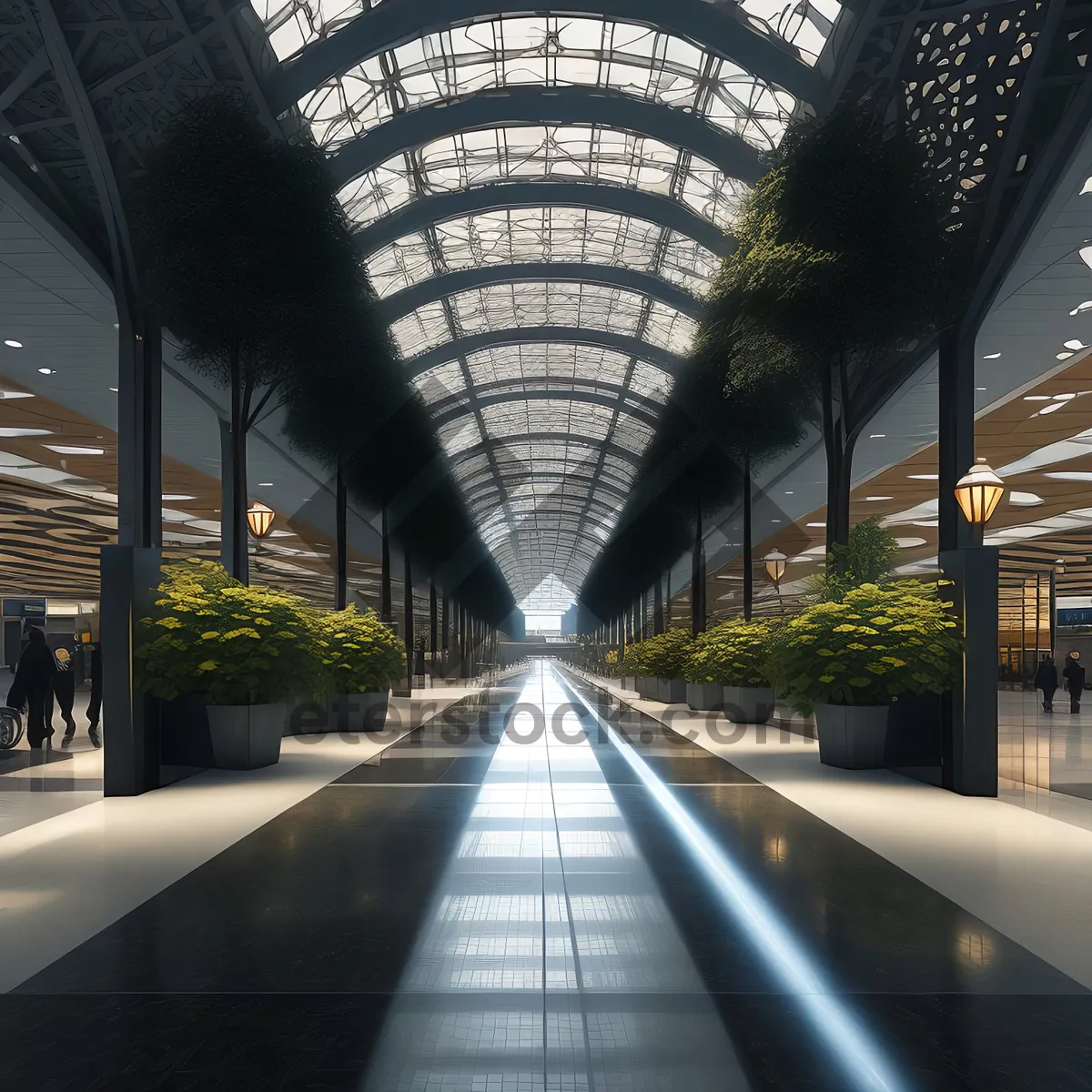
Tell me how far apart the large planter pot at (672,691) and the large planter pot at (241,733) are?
16996mm

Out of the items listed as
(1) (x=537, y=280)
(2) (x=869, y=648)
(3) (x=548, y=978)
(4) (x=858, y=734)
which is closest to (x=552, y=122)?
(1) (x=537, y=280)

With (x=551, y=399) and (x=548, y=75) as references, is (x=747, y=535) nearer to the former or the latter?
(x=548, y=75)

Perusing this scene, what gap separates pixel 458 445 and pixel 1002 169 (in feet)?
122

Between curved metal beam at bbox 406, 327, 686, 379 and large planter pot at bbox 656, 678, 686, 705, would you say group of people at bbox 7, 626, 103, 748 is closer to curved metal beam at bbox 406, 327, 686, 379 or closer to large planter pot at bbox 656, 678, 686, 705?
curved metal beam at bbox 406, 327, 686, 379

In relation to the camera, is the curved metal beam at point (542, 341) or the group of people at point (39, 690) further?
the curved metal beam at point (542, 341)

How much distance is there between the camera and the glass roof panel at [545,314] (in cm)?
3175

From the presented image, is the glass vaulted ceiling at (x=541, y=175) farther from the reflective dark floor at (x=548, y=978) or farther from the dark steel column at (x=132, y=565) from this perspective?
the reflective dark floor at (x=548, y=978)

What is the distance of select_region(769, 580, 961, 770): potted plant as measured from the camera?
11672 mm

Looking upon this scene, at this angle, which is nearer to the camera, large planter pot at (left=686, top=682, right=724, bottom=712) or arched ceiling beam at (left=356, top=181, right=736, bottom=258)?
arched ceiling beam at (left=356, top=181, right=736, bottom=258)

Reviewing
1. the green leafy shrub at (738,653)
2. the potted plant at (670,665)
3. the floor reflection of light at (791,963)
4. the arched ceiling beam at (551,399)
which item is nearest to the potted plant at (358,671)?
the green leafy shrub at (738,653)

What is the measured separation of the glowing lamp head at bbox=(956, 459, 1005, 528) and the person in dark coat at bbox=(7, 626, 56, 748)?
13.2 metres

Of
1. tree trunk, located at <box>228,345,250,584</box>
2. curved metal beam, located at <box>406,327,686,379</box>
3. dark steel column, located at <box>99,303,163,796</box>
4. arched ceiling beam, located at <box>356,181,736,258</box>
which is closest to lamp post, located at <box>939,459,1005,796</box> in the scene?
dark steel column, located at <box>99,303,163,796</box>

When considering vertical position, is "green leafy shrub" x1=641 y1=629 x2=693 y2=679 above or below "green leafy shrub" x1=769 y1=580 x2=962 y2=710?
below

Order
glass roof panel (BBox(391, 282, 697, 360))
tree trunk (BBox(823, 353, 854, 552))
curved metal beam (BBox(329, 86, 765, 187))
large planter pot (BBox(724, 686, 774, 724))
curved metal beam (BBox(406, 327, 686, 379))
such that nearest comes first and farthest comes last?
tree trunk (BBox(823, 353, 854, 552)) → curved metal beam (BBox(329, 86, 765, 187)) → large planter pot (BBox(724, 686, 774, 724)) → curved metal beam (BBox(406, 327, 686, 379)) → glass roof panel (BBox(391, 282, 697, 360))
